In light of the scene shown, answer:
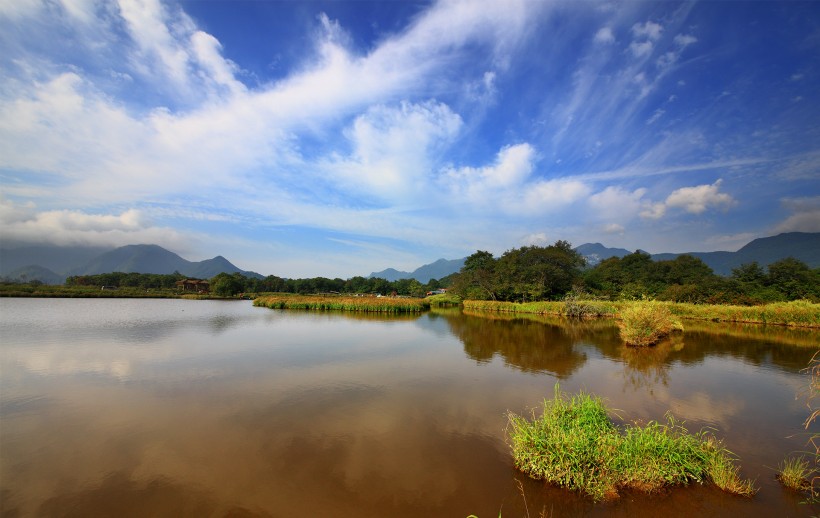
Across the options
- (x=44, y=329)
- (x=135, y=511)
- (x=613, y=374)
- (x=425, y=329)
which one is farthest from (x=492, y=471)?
(x=44, y=329)

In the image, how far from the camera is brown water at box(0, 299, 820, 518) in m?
4.61

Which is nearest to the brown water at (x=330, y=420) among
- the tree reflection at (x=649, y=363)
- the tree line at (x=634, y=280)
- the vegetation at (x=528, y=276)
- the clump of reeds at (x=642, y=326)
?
the tree reflection at (x=649, y=363)

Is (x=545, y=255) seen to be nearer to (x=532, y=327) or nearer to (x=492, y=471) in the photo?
(x=532, y=327)

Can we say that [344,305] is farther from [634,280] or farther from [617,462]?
[634,280]

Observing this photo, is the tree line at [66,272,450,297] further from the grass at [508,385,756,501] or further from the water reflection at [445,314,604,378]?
the grass at [508,385,756,501]

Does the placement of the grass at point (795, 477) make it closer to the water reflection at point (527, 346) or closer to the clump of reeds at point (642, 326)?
the water reflection at point (527, 346)

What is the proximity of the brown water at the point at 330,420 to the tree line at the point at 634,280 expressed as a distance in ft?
68.7

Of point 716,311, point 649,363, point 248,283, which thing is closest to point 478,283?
point 716,311

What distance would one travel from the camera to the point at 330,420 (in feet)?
24.2

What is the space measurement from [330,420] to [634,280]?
50242mm

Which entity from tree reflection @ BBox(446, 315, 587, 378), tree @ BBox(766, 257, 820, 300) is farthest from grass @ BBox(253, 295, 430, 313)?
tree @ BBox(766, 257, 820, 300)

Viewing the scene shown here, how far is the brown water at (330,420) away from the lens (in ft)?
15.1

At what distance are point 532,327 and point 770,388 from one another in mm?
14515

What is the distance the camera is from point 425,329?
23.5 metres
